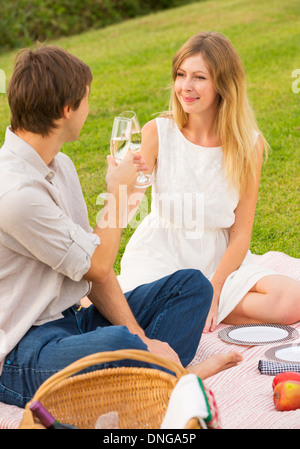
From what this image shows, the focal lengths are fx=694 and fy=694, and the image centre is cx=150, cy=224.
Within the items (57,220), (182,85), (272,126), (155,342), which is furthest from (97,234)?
(272,126)

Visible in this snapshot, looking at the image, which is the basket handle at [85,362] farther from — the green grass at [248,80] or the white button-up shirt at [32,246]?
the green grass at [248,80]

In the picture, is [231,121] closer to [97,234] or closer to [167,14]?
[97,234]

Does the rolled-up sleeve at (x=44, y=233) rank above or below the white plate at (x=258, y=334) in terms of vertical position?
above

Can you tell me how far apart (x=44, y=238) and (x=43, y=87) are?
1.97ft

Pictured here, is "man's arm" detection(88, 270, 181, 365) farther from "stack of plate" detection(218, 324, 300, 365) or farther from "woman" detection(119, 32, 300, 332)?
"woman" detection(119, 32, 300, 332)

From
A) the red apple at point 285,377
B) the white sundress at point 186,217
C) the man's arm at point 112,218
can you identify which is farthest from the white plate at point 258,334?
the man's arm at point 112,218

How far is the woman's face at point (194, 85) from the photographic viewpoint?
4117mm

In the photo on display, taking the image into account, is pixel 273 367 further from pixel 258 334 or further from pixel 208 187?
pixel 208 187

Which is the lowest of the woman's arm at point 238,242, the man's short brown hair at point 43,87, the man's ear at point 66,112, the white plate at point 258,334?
the white plate at point 258,334

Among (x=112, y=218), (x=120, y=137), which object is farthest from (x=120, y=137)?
(x=112, y=218)

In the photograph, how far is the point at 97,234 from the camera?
304 centimetres

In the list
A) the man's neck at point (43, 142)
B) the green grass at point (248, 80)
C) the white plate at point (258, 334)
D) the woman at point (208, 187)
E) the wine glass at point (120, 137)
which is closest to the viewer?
the man's neck at point (43, 142)

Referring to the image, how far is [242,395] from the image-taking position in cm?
323

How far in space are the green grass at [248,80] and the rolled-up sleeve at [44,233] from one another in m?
2.55
